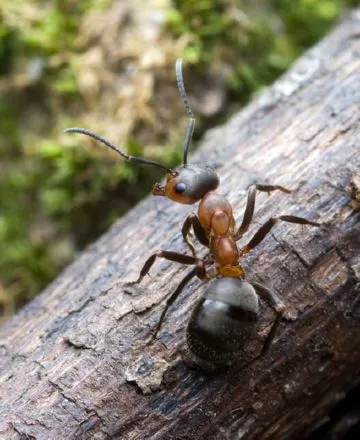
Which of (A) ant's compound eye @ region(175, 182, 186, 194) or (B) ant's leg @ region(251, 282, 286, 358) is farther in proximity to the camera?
(A) ant's compound eye @ region(175, 182, 186, 194)

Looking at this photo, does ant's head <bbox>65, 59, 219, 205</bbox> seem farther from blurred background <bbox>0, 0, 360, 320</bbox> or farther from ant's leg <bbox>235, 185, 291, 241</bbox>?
blurred background <bbox>0, 0, 360, 320</bbox>

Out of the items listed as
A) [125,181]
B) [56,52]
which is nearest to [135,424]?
[125,181]

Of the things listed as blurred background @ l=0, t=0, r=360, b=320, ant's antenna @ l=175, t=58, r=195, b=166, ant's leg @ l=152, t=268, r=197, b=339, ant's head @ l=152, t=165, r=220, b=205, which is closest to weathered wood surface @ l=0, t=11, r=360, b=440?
ant's leg @ l=152, t=268, r=197, b=339

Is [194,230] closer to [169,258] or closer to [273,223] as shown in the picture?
[169,258]

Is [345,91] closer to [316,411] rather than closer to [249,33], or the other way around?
[249,33]

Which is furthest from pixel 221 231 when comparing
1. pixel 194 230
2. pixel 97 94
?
pixel 97 94

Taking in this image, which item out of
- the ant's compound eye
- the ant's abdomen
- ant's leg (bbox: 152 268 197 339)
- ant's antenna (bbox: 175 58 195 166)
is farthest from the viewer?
ant's antenna (bbox: 175 58 195 166)
